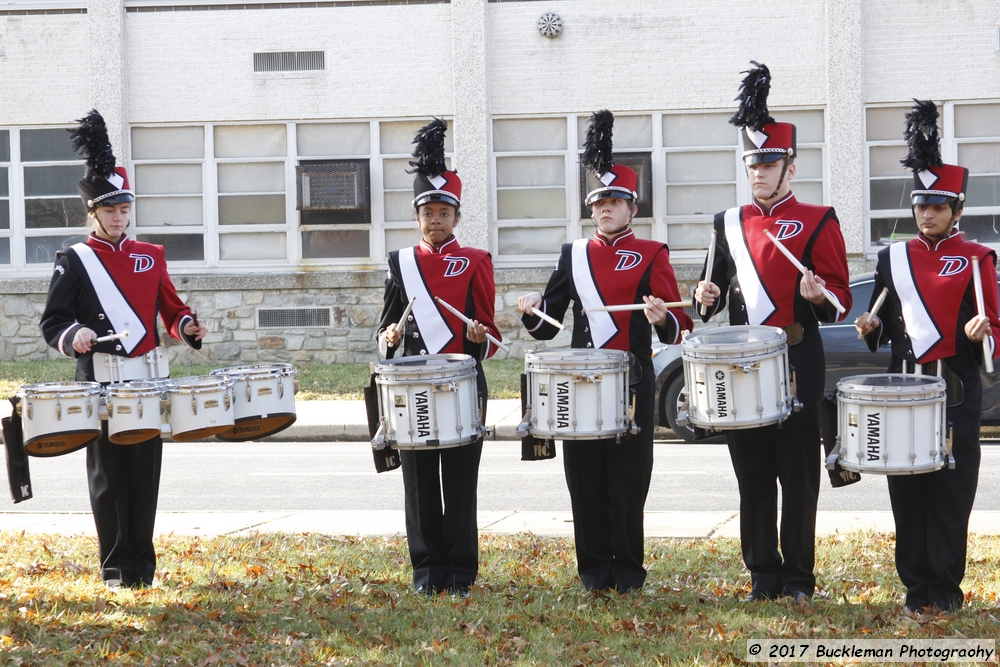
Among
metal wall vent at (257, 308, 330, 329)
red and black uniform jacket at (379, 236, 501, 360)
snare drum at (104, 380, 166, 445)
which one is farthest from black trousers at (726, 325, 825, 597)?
metal wall vent at (257, 308, 330, 329)

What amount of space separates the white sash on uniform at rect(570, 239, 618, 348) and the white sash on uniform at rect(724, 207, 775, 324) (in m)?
0.54

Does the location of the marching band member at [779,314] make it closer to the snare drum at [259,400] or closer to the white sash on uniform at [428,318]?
the white sash on uniform at [428,318]

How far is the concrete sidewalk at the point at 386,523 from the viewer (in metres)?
7.40

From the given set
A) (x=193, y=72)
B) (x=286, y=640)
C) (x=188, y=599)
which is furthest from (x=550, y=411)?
(x=193, y=72)

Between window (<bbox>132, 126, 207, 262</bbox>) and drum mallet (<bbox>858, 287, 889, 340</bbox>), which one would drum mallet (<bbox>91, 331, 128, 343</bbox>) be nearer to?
drum mallet (<bbox>858, 287, 889, 340</bbox>)

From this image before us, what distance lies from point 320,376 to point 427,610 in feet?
37.6

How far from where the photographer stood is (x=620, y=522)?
557 centimetres

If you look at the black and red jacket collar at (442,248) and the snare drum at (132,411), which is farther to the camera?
the black and red jacket collar at (442,248)

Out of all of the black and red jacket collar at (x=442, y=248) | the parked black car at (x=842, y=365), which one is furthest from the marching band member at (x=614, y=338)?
the parked black car at (x=842, y=365)

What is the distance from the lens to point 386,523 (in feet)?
26.0

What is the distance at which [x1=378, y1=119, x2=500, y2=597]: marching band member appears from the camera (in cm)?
571

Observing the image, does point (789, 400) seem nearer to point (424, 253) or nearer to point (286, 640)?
point (424, 253)

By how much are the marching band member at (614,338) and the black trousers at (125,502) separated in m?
2.04

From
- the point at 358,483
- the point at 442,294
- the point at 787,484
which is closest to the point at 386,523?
the point at 358,483
